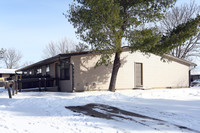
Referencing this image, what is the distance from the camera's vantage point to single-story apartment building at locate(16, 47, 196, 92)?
1381 cm

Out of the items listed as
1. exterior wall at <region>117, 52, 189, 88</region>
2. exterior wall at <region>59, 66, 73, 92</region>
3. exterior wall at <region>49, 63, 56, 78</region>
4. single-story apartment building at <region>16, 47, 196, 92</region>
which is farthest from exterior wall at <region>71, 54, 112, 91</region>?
exterior wall at <region>49, 63, 56, 78</region>

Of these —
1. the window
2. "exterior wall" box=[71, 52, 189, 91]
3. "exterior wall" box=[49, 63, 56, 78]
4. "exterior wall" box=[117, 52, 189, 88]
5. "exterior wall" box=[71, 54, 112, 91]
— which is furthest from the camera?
"exterior wall" box=[49, 63, 56, 78]

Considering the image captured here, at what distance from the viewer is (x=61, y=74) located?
15.5m

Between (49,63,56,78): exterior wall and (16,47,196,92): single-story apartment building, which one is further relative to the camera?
(49,63,56,78): exterior wall

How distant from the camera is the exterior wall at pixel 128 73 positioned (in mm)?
13898

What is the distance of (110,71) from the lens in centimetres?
1523

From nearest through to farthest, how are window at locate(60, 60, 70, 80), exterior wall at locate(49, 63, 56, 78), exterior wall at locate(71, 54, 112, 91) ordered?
exterior wall at locate(71, 54, 112, 91) < window at locate(60, 60, 70, 80) < exterior wall at locate(49, 63, 56, 78)

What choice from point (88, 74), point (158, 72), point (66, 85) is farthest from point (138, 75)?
point (66, 85)

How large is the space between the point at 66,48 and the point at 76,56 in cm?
2879

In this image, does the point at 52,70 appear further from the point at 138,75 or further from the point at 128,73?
the point at 138,75

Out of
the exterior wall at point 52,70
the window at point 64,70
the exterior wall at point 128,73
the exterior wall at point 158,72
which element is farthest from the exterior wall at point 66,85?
the exterior wall at point 158,72

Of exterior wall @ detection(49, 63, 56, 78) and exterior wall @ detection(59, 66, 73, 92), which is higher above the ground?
exterior wall @ detection(49, 63, 56, 78)

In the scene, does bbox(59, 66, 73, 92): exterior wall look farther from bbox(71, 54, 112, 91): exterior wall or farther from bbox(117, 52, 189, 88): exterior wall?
bbox(117, 52, 189, 88): exterior wall

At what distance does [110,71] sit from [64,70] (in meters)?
3.61
